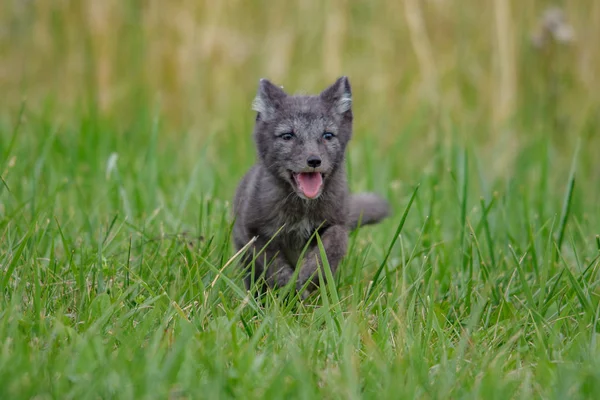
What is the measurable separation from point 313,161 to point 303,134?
265mm

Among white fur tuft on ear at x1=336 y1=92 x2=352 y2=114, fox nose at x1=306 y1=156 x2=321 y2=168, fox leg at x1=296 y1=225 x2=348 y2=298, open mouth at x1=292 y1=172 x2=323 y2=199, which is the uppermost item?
white fur tuft on ear at x1=336 y1=92 x2=352 y2=114

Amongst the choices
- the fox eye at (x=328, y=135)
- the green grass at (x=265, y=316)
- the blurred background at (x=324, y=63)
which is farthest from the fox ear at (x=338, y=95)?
the blurred background at (x=324, y=63)

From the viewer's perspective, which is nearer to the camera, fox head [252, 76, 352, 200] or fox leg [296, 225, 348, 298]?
fox leg [296, 225, 348, 298]

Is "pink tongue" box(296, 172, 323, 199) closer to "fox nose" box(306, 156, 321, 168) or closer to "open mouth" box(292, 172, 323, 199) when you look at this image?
"open mouth" box(292, 172, 323, 199)

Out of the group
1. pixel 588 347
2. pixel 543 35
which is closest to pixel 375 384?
pixel 588 347

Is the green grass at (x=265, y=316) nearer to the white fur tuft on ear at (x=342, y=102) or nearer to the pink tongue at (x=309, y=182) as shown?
the pink tongue at (x=309, y=182)

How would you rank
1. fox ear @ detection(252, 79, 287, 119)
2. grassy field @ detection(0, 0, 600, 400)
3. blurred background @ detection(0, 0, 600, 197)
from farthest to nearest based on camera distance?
blurred background @ detection(0, 0, 600, 197) < fox ear @ detection(252, 79, 287, 119) < grassy field @ detection(0, 0, 600, 400)

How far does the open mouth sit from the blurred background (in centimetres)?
329

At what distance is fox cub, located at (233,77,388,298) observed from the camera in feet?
15.9

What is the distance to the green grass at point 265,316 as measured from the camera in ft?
10.4

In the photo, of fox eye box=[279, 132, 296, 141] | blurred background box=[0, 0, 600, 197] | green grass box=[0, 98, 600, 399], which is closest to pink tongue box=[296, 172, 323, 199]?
fox eye box=[279, 132, 296, 141]

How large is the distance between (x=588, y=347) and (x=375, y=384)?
1000 millimetres

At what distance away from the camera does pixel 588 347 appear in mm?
3680

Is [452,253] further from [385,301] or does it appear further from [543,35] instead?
[543,35]
